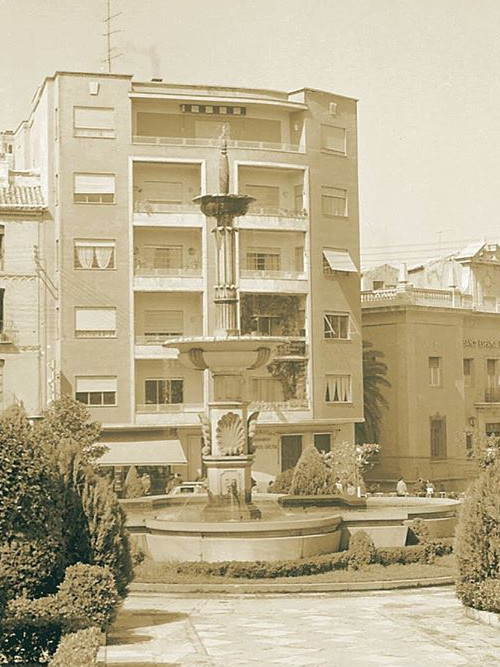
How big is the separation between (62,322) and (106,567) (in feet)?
112

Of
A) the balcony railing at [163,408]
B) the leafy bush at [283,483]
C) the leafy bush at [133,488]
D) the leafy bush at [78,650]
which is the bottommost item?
the leafy bush at [78,650]

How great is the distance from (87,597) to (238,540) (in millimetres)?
8965

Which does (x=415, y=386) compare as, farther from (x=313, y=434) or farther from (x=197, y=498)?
(x=197, y=498)

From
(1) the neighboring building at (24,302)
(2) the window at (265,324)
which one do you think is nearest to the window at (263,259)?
(2) the window at (265,324)

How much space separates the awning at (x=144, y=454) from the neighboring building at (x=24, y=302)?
11.3 feet

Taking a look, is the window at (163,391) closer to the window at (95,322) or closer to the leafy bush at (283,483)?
the window at (95,322)

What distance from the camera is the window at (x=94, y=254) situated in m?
50.8

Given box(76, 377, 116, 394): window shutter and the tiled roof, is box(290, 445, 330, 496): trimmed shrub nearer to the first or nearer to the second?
box(76, 377, 116, 394): window shutter

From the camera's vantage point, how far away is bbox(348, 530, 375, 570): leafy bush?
25.0 metres

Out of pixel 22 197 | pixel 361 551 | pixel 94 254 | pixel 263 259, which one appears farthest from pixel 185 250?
pixel 361 551

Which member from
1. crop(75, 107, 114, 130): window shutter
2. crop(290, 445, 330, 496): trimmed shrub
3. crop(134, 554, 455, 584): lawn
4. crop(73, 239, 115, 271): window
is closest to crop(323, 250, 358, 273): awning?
crop(73, 239, 115, 271): window

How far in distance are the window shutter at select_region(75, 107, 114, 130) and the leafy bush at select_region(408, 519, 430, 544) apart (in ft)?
94.9

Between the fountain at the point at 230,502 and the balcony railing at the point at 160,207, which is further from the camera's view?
the balcony railing at the point at 160,207

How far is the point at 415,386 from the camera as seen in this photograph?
58.7m
